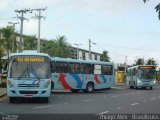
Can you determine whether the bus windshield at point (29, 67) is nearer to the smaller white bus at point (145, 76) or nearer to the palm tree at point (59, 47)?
the smaller white bus at point (145, 76)

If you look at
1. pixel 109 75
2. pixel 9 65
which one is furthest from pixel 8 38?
pixel 9 65

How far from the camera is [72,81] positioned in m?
38.9

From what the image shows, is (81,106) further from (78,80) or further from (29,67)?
(78,80)

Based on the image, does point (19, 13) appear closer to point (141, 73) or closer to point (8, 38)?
point (8, 38)

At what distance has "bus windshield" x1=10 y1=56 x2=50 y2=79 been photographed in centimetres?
2516

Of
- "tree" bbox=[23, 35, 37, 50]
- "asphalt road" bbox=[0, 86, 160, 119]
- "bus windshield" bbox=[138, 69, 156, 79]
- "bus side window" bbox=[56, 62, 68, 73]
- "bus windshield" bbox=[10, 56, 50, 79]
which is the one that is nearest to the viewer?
"asphalt road" bbox=[0, 86, 160, 119]

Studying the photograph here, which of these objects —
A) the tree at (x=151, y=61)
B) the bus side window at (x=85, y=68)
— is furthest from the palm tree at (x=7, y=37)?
the tree at (x=151, y=61)

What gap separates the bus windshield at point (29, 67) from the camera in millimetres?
25156

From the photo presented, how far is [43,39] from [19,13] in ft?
162

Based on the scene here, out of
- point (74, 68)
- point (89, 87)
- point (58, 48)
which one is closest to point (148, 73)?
point (89, 87)

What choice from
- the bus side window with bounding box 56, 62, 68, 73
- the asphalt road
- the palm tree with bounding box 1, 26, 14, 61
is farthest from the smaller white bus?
the palm tree with bounding box 1, 26, 14, 61

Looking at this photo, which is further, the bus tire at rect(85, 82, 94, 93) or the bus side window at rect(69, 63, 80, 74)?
the bus tire at rect(85, 82, 94, 93)

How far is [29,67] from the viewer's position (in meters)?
25.4

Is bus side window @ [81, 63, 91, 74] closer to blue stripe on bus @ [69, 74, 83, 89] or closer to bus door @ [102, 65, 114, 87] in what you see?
blue stripe on bus @ [69, 74, 83, 89]
